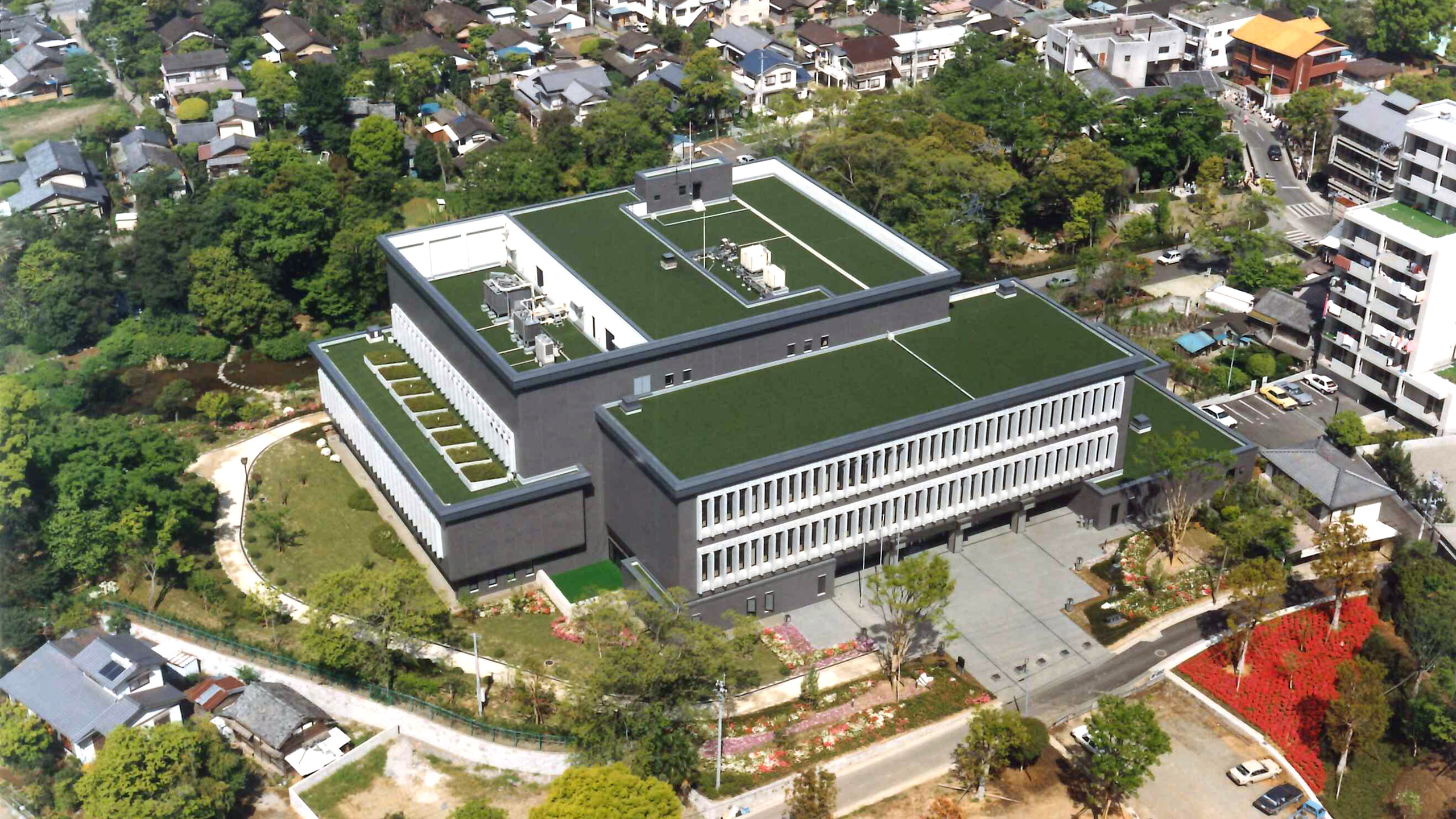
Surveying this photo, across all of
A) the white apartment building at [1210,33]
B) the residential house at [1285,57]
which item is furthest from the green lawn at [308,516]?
the residential house at [1285,57]

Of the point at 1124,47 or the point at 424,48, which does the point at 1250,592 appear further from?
the point at 424,48

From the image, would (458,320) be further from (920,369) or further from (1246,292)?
(1246,292)

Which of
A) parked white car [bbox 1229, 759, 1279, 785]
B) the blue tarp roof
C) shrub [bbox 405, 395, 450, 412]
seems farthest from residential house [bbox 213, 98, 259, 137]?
parked white car [bbox 1229, 759, 1279, 785]

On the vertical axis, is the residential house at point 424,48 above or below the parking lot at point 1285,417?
above

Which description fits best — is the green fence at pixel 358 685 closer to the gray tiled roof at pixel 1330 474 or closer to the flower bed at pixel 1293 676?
the flower bed at pixel 1293 676

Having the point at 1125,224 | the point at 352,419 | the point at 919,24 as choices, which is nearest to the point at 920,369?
the point at 352,419

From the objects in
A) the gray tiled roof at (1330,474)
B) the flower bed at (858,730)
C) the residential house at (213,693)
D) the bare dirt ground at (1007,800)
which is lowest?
the bare dirt ground at (1007,800)

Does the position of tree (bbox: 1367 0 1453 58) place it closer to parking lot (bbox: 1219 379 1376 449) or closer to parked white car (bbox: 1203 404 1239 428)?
parking lot (bbox: 1219 379 1376 449)

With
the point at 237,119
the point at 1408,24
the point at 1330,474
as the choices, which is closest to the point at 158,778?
the point at 1330,474
